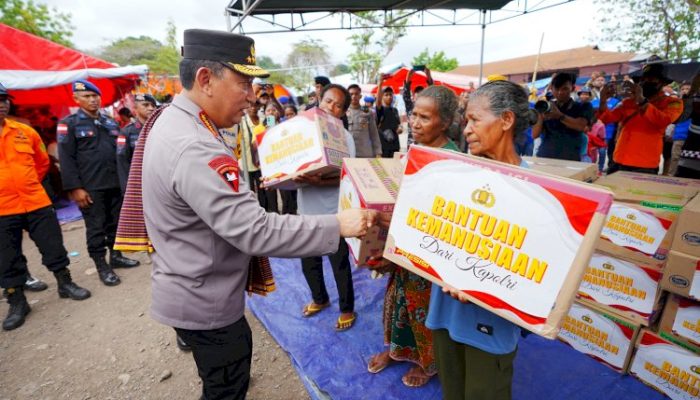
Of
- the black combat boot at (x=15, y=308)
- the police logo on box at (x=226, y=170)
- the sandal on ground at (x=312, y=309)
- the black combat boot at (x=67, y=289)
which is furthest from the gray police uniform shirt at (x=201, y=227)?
the black combat boot at (x=67, y=289)

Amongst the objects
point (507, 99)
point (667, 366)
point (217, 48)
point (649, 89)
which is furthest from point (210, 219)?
point (649, 89)

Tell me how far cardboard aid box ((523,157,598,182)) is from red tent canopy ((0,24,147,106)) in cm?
755

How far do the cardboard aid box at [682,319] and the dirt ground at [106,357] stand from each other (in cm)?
239

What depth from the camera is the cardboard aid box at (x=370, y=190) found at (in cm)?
162

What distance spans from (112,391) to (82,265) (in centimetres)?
290

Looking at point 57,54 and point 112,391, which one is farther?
point 57,54

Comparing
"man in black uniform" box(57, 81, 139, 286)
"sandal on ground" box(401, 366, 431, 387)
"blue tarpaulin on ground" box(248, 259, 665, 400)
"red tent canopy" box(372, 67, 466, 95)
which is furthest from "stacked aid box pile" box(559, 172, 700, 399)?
"red tent canopy" box(372, 67, 466, 95)

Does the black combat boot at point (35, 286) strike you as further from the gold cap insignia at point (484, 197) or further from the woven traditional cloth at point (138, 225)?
the gold cap insignia at point (484, 197)

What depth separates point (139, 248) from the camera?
5.54 ft

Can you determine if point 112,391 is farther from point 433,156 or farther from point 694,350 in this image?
point 694,350

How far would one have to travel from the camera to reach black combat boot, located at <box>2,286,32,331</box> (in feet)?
10.7

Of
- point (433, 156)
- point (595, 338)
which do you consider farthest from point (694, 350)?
point (433, 156)

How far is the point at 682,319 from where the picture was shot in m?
2.04

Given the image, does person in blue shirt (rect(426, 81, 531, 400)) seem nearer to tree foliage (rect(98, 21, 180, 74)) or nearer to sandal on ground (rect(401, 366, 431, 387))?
sandal on ground (rect(401, 366, 431, 387))
